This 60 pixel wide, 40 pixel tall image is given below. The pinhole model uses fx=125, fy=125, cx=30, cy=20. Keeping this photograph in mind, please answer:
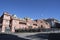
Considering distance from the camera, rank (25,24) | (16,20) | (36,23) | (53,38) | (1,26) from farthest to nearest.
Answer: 1. (36,23)
2. (25,24)
3. (16,20)
4. (1,26)
5. (53,38)

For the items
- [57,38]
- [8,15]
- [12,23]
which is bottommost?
[57,38]

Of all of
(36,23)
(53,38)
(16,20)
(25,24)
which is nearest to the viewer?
(53,38)

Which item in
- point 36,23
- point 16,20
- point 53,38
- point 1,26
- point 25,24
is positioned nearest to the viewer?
point 53,38

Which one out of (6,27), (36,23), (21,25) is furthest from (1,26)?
(36,23)

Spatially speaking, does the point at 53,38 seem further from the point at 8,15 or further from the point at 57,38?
the point at 8,15

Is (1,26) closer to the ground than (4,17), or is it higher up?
closer to the ground

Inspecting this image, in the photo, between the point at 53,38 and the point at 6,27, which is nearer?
the point at 53,38

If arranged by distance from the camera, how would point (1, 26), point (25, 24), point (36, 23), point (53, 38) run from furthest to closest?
point (36, 23) → point (25, 24) → point (1, 26) → point (53, 38)

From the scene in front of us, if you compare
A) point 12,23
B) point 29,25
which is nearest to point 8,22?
point 12,23

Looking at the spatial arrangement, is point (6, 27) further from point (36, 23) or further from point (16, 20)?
point (36, 23)

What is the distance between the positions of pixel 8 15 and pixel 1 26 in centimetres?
481

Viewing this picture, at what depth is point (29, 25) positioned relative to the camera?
49.9m

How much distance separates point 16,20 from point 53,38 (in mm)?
37122

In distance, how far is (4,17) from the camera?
139 ft
